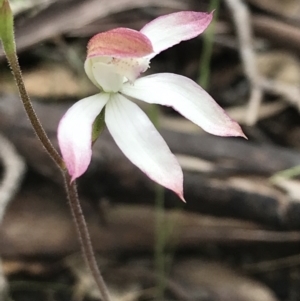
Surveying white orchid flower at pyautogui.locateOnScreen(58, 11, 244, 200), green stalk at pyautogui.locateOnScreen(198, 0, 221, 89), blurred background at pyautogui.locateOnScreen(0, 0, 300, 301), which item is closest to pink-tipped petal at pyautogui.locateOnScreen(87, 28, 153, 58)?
white orchid flower at pyautogui.locateOnScreen(58, 11, 244, 200)

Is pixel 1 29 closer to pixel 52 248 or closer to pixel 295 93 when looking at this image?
pixel 52 248

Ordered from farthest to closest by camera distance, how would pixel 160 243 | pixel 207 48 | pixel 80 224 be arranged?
pixel 207 48, pixel 160 243, pixel 80 224

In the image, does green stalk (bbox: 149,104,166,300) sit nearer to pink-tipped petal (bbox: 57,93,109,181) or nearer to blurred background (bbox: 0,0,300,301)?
blurred background (bbox: 0,0,300,301)

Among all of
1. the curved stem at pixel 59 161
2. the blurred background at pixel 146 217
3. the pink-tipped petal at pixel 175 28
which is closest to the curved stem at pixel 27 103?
the curved stem at pixel 59 161

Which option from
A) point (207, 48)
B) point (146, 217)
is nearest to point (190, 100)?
point (146, 217)

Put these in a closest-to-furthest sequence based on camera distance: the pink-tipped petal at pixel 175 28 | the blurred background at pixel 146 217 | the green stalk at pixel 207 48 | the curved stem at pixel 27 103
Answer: the curved stem at pixel 27 103, the pink-tipped petal at pixel 175 28, the blurred background at pixel 146 217, the green stalk at pixel 207 48

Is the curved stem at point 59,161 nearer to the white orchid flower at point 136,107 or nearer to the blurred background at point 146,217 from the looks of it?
the white orchid flower at point 136,107

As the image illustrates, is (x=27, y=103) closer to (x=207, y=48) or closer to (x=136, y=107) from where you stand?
(x=136, y=107)
